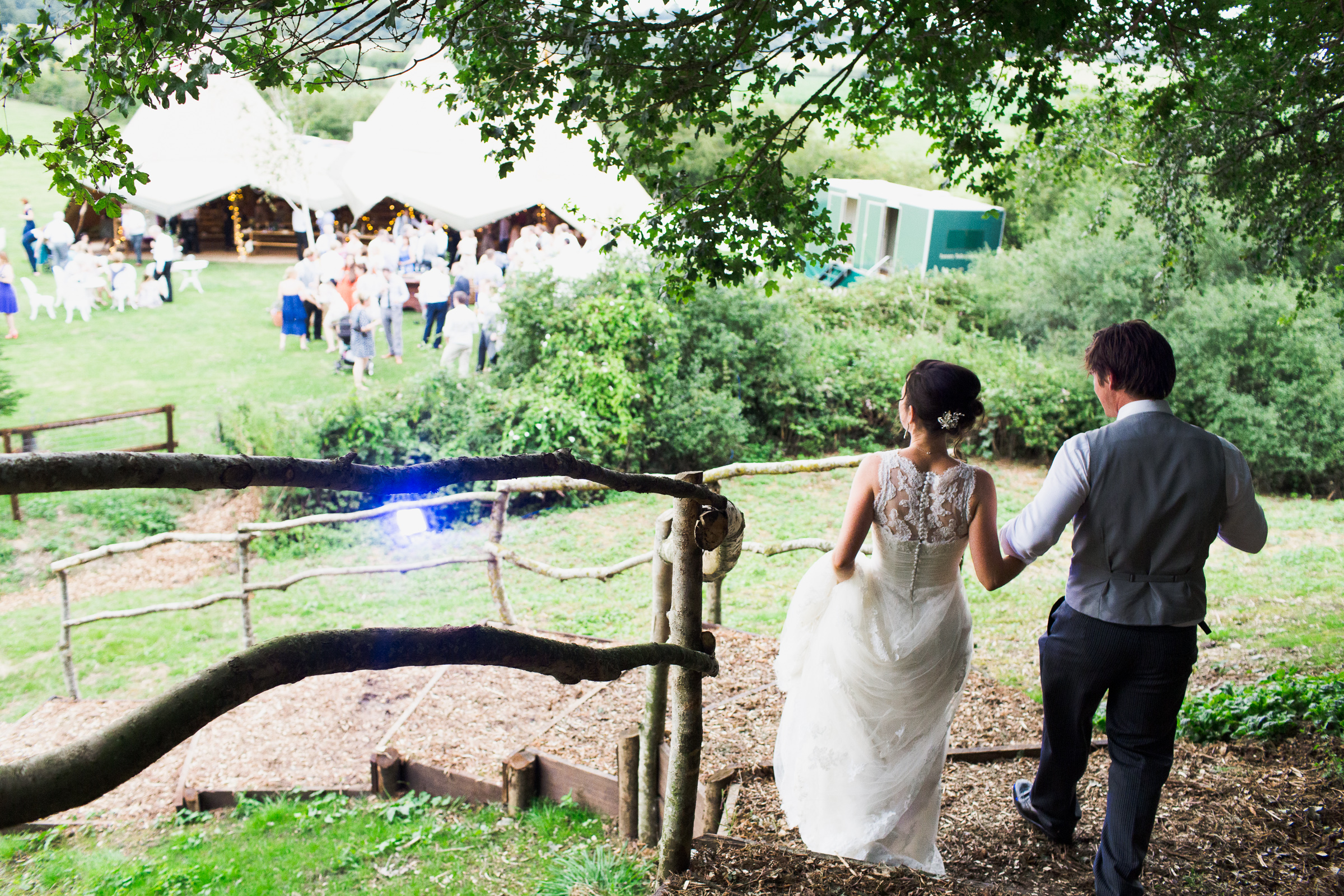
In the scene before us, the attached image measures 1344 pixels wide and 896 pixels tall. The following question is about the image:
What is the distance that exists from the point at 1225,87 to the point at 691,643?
5.51 meters

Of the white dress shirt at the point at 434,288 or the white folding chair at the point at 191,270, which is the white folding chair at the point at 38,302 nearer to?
the white folding chair at the point at 191,270

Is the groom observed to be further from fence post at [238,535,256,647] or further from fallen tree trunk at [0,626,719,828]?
fence post at [238,535,256,647]

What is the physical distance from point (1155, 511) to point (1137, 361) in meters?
0.40

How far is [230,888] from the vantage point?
382 centimetres

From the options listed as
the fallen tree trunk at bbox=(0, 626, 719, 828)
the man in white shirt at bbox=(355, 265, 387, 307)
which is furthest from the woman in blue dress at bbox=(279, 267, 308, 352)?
the fallen tree trunk at bbox=(0, 626, 719, 828)

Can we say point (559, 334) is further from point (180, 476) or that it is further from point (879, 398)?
point (180, 476)

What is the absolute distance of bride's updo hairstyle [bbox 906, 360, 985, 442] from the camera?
265 cm

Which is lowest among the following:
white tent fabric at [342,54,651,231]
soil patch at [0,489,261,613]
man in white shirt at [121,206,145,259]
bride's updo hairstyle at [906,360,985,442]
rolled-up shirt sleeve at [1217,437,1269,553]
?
soil patch at [0,489,261,613]

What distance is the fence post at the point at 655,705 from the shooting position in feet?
8.59

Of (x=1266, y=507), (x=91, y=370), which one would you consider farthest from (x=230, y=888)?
(x=91, y=370)

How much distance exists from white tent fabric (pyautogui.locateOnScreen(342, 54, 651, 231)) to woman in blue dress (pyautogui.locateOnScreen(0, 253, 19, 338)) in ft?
27.0

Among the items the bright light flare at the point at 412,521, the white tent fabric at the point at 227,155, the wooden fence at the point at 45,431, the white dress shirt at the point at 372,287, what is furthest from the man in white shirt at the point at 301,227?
the bright light flare at the point at 412,521

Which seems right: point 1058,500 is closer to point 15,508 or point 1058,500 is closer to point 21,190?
point 15,508

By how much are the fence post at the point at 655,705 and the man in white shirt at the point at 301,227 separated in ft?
64.0
